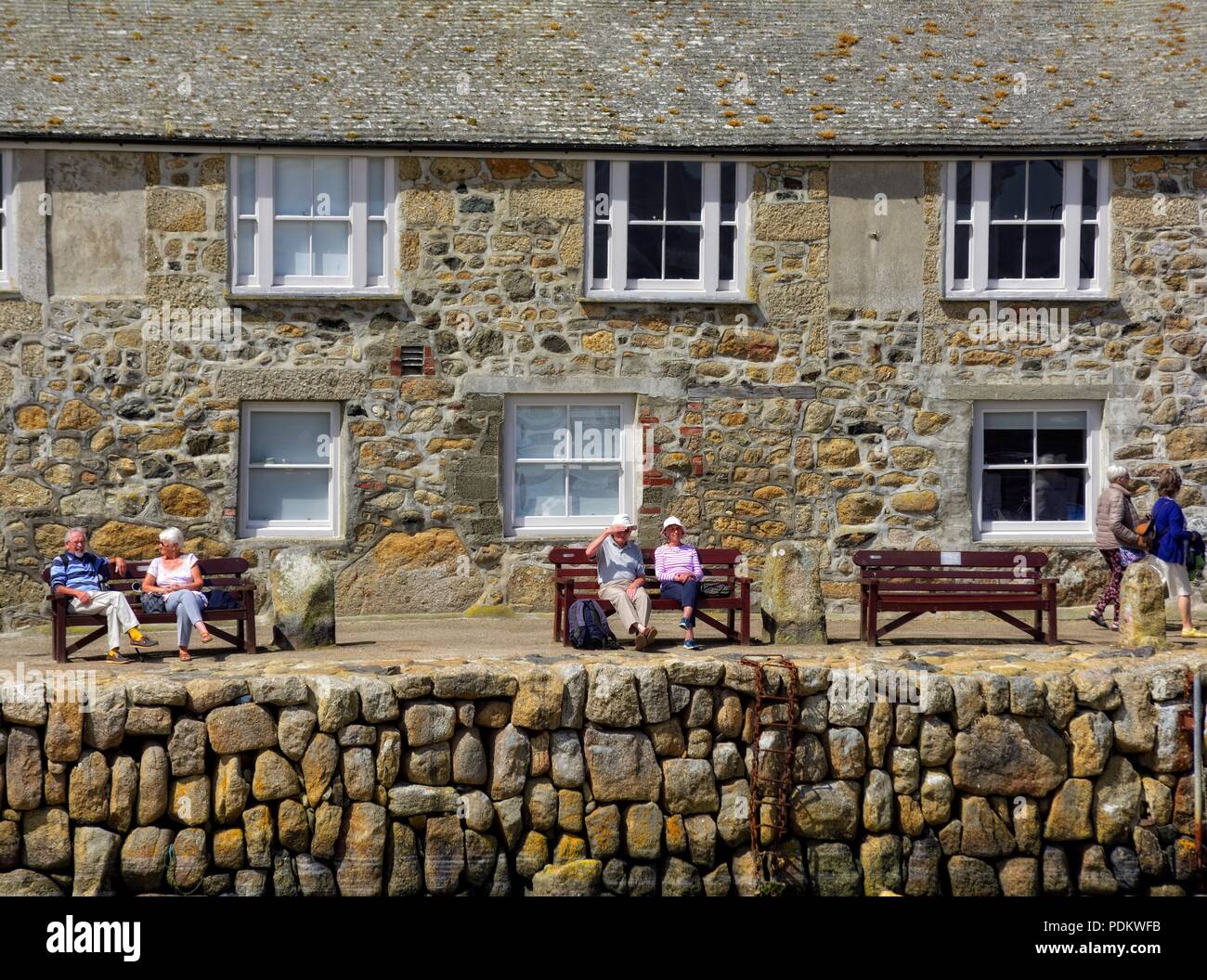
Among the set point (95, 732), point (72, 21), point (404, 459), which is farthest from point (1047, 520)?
point (72, 21)

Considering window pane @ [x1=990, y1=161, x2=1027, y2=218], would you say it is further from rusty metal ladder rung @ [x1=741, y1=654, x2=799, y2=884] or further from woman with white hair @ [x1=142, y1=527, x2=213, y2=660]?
woman with white hair @ [x1=142, y1=527, x2=213, y2=660]

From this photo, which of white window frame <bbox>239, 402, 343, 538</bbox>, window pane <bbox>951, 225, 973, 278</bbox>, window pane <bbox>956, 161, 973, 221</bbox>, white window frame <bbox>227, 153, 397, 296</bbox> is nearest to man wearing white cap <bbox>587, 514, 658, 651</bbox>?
white window frame <bbox>239, 402, 343, 538</bbox>

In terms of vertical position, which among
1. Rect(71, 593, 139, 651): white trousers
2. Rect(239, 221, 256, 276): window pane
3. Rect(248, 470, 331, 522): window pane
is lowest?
Rect(71, 593, 139, 651): white trousers

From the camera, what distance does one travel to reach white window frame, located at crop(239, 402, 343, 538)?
1492 centimetres

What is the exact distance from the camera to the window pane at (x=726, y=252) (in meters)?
15.2

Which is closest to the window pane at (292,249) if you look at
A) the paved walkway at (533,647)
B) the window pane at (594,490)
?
the window pane at (594,490)

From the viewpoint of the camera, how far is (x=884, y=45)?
16.2 meters

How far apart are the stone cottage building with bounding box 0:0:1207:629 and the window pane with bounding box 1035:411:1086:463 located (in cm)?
3

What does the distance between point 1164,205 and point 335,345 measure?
26.2ft

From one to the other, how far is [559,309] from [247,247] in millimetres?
2983

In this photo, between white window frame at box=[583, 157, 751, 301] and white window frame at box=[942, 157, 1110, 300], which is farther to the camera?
white window frame at box=[942, 157, 1110, 300]

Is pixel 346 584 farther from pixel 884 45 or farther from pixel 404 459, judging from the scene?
pixel 884 45

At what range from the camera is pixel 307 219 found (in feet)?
49.0

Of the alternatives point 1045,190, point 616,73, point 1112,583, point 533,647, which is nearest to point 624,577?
point 533,647
